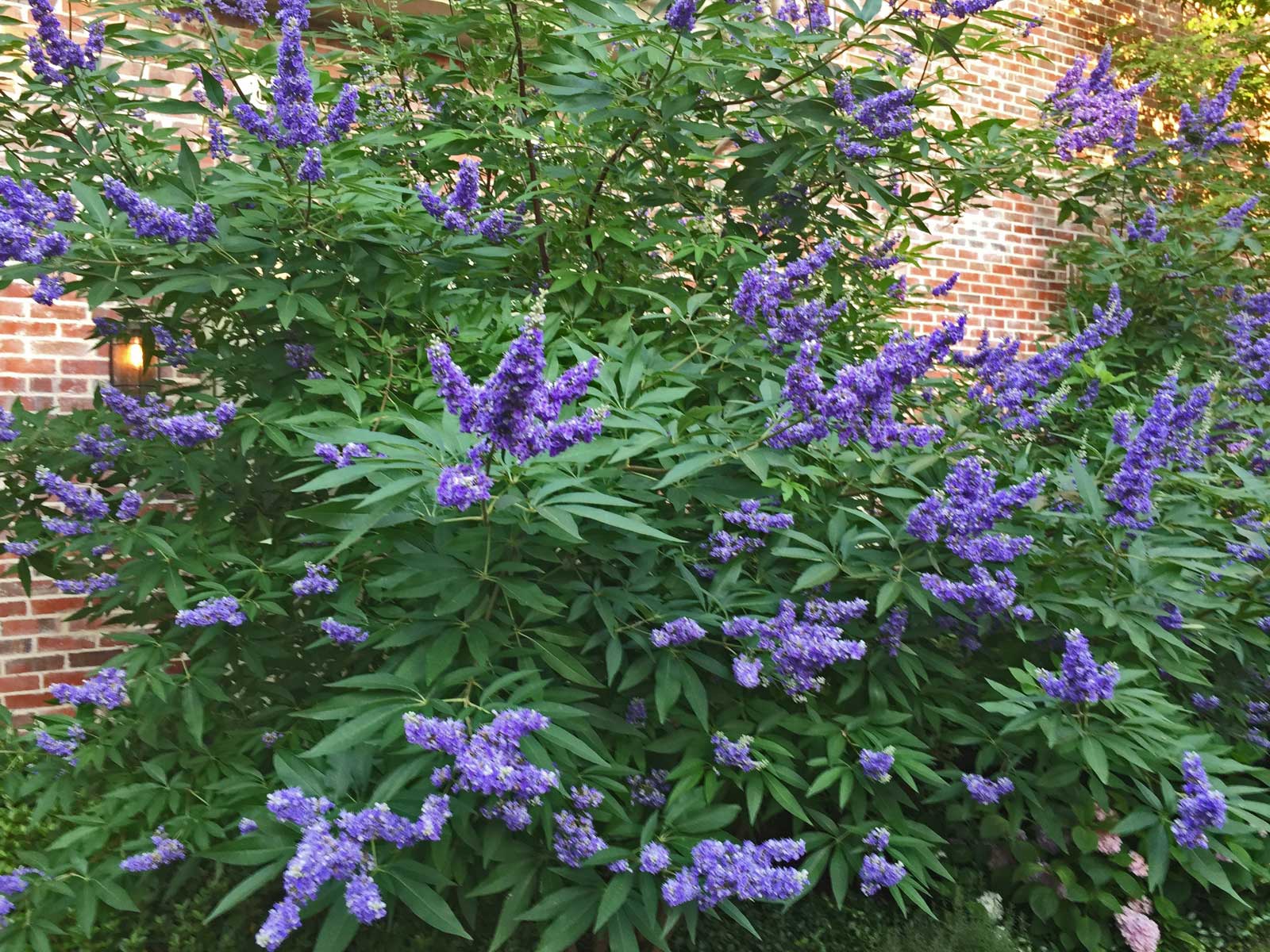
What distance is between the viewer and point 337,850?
157 cm

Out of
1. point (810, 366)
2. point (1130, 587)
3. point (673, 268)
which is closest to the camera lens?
point (810, 366)

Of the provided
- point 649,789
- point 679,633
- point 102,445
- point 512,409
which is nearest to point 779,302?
point 679,633

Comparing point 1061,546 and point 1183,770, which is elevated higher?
point 1061,546

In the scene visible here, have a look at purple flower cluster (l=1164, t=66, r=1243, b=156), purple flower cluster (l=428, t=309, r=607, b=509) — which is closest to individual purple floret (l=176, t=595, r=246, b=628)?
purple flower cluster (l=428, t=309, r=607, b=509)

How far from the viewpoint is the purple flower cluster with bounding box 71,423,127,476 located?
2.44 m

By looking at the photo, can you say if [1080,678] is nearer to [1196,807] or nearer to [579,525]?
[1196,807]

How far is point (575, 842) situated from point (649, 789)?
15.4 inches

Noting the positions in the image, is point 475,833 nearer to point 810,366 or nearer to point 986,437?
point 810,366

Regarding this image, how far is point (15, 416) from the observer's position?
105 inches

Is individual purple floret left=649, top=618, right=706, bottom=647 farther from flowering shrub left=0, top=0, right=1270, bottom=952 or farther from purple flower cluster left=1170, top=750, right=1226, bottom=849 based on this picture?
purple flower cluster left=1170, top=750, right=1226, bottom=849

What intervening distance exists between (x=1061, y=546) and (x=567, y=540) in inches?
63.7

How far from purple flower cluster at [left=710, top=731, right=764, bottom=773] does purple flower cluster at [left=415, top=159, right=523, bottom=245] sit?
56.1 inches

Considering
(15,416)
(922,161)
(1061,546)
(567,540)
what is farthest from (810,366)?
(15,416)

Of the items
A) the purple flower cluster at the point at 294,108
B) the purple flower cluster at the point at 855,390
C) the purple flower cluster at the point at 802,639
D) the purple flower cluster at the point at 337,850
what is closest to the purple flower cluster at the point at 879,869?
the purple flower cluster at the point at 802,639
